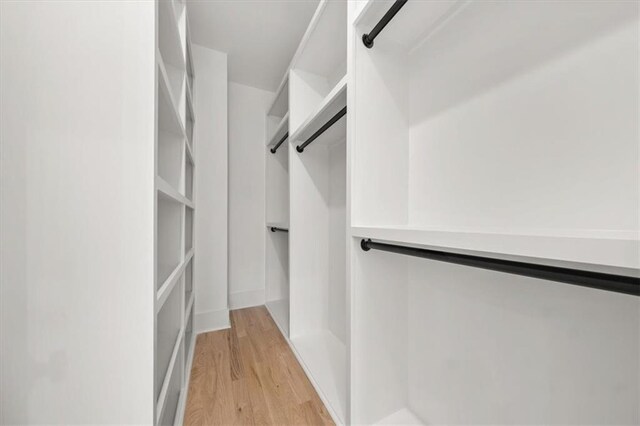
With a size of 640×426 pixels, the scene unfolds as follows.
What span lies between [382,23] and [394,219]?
67 centimetres

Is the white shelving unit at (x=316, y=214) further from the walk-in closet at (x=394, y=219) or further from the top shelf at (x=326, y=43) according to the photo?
the walk-in closet at (x=394, y=219)

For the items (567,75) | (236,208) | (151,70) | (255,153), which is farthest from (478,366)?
(255,153)

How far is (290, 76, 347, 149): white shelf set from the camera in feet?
3.34

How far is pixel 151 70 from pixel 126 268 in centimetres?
50

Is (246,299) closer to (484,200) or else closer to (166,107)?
(166,107)

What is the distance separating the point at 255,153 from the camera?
2316 mm

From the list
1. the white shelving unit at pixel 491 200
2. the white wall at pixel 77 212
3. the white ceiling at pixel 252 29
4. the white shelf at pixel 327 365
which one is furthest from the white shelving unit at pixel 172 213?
the white shelving unit at pixel 491 200

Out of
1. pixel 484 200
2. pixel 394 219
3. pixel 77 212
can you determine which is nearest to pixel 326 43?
pixel 394 219

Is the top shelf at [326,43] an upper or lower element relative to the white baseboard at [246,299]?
upper

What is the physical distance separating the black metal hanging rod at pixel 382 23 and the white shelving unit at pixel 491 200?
27 mm

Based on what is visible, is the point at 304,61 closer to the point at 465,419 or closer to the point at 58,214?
the point at 58,214

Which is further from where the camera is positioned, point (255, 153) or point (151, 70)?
point (255, 153)

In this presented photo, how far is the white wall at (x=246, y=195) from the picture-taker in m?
2.23

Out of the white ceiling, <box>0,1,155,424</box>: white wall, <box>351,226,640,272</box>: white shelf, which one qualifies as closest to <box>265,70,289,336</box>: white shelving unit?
the white ceiling
